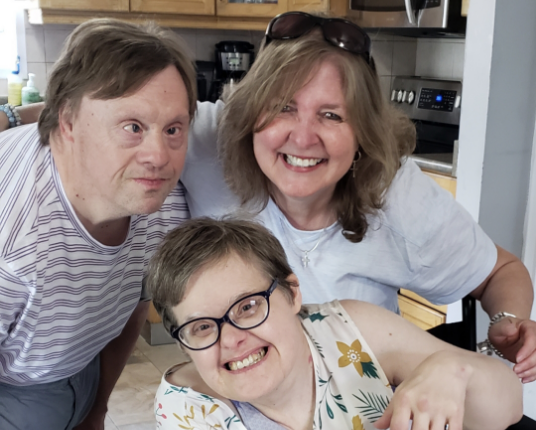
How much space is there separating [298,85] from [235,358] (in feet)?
1.94

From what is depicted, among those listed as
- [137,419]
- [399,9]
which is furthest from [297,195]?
[399,9]

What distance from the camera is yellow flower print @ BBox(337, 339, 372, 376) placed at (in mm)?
1163

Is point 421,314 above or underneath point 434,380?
underneath

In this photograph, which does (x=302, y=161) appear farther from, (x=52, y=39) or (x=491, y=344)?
(x=52, y=39)

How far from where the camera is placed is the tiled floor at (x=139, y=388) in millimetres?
2625

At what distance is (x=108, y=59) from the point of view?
1.19 m

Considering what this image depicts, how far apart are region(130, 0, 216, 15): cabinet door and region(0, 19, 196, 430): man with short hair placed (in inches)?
82.3

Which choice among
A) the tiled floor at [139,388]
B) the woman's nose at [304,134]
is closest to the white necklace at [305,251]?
the woman's nose at [304,134]

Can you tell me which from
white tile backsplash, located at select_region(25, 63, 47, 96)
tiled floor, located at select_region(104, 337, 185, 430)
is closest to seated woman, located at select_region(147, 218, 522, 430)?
tiled floor, located at select_region(104, 337, 185, 430)

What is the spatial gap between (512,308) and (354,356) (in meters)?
0.45

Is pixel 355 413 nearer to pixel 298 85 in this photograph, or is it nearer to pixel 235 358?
pixel 235 358

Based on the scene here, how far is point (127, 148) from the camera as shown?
1185 millimetres

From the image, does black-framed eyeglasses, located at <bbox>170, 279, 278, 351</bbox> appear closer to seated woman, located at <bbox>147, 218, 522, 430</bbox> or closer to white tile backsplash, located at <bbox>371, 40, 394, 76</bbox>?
seated woman, located at <bbox>147, 218, 522, 430</bbox>

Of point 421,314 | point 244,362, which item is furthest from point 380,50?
point 244,362
